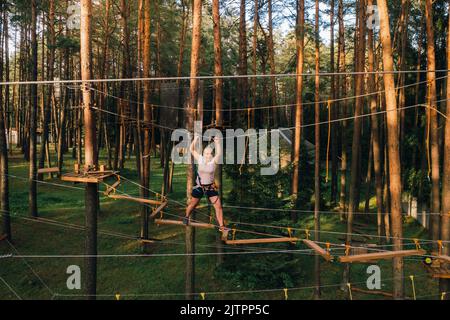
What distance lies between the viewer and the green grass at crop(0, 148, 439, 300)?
43.1 ft

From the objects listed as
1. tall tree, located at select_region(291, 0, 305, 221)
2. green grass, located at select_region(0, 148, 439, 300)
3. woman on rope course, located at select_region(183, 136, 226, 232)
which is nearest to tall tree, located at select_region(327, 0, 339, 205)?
green grass, located at select_region(0, 148, 439, 300)

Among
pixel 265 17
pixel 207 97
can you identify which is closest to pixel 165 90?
pixel 207 97

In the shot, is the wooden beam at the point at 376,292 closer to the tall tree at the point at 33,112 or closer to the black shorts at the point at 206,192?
the black shorts at the point at 206,192

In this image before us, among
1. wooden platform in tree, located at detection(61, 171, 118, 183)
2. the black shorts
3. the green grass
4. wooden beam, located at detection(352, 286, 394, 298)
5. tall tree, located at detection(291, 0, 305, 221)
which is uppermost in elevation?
tall tree, located at detection(291, 0, 305, 221)

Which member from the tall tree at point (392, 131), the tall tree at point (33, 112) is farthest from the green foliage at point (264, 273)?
the tall tree at point (33, 112)

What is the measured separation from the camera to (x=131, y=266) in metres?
14.6

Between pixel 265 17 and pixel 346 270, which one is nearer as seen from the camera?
pixel 346 270

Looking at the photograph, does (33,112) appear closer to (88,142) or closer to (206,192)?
(88,142)

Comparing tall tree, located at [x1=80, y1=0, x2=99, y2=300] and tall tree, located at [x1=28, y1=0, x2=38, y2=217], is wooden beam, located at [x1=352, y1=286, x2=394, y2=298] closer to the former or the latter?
tall tree, located at [x1=80, y1=0, x2=99, y2=300]

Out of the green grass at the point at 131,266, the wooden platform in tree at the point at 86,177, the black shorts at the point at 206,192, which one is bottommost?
the green grass at the point at 131,266

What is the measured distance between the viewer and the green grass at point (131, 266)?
A: 43.1 feet
